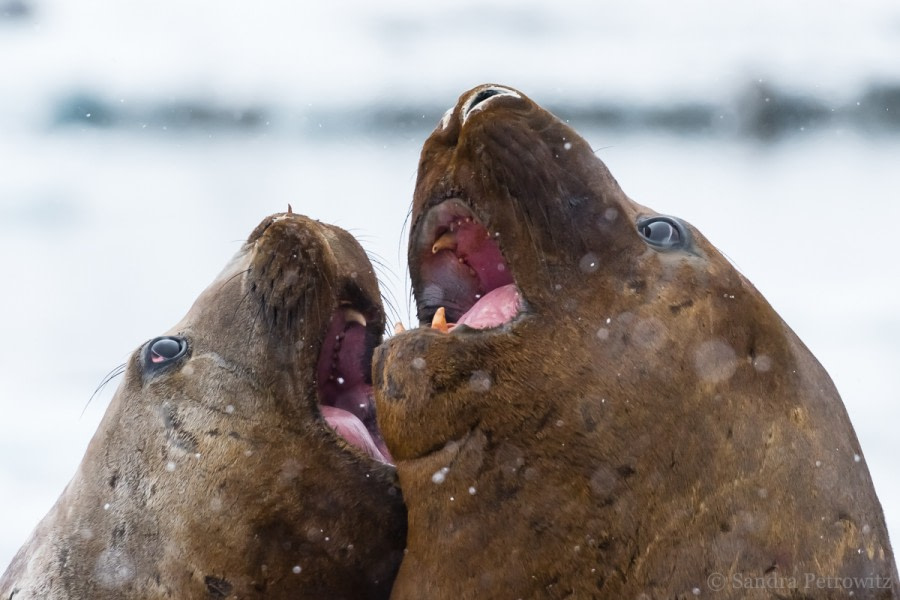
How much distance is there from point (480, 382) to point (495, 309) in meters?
0.34

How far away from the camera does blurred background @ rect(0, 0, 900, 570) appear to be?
10852 mm

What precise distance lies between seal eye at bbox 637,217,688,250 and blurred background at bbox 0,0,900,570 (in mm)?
5843

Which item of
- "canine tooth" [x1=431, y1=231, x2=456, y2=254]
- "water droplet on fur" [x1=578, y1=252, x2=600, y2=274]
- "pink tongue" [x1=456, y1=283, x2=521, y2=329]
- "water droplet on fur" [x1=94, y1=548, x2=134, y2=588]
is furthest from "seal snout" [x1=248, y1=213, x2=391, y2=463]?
"water droplet on fur" [x1=578, y1=252, x2=600, y2=274]

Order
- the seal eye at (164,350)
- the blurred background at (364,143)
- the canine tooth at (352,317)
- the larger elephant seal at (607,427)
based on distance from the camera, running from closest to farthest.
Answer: the larger elephant seal at (607,427) → the seal eye at (164,350) → the canine tooth at (352,317) → the blurred background at (364,143)

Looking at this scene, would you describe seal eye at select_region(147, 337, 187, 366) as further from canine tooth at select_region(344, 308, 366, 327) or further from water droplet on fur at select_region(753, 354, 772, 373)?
water droplet on fur at select_region(753, 354, 772, 373)

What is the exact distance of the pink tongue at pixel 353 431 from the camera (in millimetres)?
3631

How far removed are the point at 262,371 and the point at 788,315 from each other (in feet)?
25.3

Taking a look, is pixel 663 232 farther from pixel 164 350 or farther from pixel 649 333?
pixel 164 350

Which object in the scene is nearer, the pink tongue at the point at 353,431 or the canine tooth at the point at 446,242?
the canine tooth at the point at 446,242

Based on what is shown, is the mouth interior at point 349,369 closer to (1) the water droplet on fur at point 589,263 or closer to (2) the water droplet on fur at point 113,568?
(2) the water droplet on fur at point 113,568

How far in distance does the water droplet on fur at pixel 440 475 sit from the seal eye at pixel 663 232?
32.2 inches

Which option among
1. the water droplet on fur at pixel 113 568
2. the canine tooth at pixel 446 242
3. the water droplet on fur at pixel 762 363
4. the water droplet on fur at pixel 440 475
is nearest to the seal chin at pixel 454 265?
the canine tooth at pixel 446 242

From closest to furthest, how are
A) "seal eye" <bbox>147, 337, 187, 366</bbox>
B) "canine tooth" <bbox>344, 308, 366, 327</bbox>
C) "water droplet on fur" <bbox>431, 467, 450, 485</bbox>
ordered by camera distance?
"water droplet on fur" <bbox>431, 467, 450, 485</bbox>
"seal eye" <bbox>147, 337, 187, 366</bbox>
"canine tooth" <bbox>344, 308, 366, 327</bbox>

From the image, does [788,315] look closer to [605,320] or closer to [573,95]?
[573,95]
